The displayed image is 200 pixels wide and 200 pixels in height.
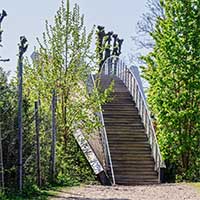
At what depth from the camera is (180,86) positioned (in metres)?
18.2

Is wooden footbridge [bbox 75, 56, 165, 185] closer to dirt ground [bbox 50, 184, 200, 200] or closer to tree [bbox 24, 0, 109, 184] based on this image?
tree [bbox 24, 0, 109, 184]

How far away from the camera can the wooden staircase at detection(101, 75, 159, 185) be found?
1730cm

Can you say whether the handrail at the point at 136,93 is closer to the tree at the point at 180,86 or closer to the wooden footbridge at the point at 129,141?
the wooden footbridge at the point at 129,141

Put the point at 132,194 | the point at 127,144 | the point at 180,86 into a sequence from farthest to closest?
the point at 127,144 < the point at 180,86 < the point at 132,194

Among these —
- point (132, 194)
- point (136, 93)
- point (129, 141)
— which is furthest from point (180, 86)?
point (132, 194)

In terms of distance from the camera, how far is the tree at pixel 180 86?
1786 centimetres

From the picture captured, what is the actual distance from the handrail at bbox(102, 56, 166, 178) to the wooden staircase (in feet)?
0.63

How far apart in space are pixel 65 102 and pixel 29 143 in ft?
27.3

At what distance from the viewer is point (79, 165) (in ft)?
63.9

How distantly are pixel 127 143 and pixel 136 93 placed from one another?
3.36 metres

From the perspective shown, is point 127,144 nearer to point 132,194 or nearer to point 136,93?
point 136,93

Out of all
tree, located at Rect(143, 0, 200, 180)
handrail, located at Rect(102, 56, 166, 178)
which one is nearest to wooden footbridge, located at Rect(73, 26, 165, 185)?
handrail, located at Rect(102, 56, 166, 178)

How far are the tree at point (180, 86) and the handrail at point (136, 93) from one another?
1.37ft

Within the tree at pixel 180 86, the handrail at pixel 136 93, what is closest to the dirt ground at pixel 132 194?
the handrail at pixel 136 93
